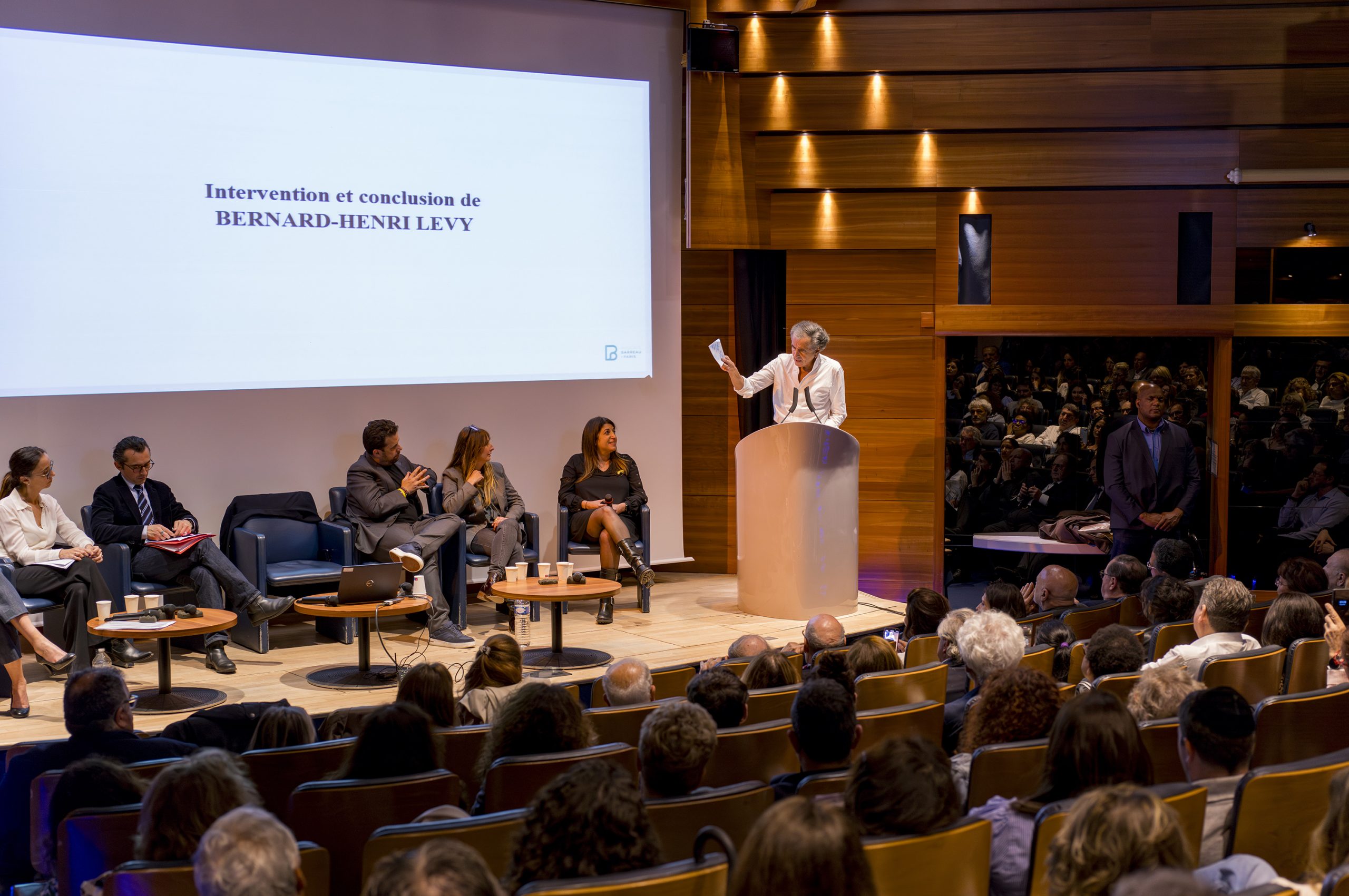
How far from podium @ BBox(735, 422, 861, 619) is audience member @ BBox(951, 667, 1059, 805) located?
347 cm

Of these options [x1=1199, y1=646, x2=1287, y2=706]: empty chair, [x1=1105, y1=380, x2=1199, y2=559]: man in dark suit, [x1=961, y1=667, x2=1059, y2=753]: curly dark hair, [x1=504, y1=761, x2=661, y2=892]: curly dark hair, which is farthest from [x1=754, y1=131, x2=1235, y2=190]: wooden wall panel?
[x1=504, y1=761, x2=661, y2=892]: curly dark hair

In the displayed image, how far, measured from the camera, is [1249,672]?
142 inches

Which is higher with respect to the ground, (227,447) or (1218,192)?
(1218,192)

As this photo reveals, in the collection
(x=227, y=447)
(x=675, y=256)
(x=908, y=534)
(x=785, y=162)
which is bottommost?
(x=908, y=534)

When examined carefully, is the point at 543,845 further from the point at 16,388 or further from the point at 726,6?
the point at 726,6

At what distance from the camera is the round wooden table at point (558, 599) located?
559 cm

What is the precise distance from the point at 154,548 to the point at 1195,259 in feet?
19.4

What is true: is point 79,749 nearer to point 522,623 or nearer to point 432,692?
point 432,692

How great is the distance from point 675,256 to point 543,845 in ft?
19.4

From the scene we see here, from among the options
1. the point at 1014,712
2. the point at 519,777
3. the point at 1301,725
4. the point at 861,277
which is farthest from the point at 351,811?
the point at 861,277

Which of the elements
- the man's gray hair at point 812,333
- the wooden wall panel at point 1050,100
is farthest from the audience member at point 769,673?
the wooden wall panel at point 1050,100

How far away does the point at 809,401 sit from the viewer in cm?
672

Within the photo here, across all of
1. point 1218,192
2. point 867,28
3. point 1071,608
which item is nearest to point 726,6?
point 867,28

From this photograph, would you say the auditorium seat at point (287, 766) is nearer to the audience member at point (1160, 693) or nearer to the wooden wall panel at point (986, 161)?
the audience member at point (1160, 693)
